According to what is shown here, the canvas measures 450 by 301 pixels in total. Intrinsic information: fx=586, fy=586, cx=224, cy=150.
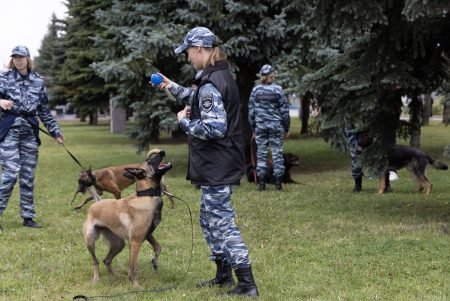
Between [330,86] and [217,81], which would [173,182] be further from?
[217,81]

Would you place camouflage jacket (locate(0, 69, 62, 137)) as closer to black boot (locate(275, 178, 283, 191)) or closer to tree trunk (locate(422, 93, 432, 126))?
black boot (locate(275, 178, 283, 191))

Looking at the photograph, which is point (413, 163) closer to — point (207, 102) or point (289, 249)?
point (289, 249)

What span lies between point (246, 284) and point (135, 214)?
3.65ft

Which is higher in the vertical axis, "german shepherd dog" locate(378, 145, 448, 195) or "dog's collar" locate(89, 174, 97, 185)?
"german shepherd dog" locate(378, 145, 448, 195)

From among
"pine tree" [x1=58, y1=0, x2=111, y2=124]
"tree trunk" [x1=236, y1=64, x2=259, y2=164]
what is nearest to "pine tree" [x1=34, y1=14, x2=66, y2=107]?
"pine tree" [x1=58, y1=0, x2=111, y2=124]

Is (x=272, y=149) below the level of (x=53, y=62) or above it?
below

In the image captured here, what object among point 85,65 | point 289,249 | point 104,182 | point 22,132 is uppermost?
point 85,65

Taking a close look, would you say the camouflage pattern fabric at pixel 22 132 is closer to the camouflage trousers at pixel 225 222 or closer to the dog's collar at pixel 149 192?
the dog's collar at pixel 149 192

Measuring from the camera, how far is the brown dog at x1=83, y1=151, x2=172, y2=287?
4.96 m

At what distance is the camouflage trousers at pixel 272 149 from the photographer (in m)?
10.4

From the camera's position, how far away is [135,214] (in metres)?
4.98

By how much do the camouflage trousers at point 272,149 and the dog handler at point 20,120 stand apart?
4.04 metres

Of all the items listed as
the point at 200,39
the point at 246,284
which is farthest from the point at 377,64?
the point at 246,284

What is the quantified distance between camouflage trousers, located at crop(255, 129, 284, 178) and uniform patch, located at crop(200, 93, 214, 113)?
6.03 meters
